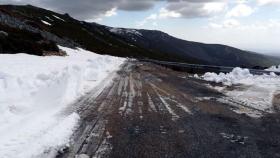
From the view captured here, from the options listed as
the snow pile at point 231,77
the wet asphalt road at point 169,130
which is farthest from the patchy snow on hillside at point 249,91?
the wet asphalt road at point 169,130

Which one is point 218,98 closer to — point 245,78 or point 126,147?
point 126,147

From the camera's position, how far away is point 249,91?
1598 centimetres

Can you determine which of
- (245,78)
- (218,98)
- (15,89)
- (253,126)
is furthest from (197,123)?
(245,78)

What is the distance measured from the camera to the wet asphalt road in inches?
261

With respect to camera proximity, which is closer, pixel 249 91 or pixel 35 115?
pixel 35 115

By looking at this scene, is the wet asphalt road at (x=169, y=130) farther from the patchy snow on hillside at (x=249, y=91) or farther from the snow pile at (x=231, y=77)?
the snow pile at (x=231, y=77)

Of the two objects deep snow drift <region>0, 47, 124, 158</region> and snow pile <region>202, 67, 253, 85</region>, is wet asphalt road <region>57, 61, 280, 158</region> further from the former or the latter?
snow pile <region>202, 67, 253, 85</region>

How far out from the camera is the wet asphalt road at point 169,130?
6.64 meters

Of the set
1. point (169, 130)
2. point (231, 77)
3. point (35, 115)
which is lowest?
point (35, 115)

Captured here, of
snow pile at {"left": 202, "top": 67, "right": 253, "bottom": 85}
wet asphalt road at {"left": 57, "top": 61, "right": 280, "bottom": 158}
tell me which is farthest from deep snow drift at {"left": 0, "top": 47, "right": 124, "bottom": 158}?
snow pile at {"left": 202, "top": 67, "right": 253, "bottom": 85}

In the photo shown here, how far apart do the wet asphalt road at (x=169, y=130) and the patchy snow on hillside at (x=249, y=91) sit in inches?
26.6

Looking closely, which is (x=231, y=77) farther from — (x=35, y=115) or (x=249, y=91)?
(x=35, y=115)

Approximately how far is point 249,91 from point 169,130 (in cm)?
869

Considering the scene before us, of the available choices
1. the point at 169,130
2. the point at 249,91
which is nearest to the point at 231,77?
the point at 249,91
